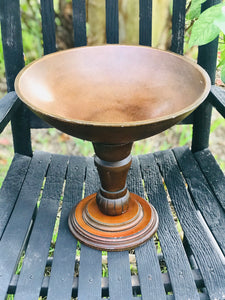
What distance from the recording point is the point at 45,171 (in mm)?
1452

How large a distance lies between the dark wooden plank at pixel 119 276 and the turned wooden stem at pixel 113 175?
0.47 ft

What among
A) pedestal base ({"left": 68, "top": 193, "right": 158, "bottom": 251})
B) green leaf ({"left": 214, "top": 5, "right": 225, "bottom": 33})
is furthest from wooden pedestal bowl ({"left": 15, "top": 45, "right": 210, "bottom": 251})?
green leaf ({"left": 214, "top": 5, "right": 225, "bottom": 33})

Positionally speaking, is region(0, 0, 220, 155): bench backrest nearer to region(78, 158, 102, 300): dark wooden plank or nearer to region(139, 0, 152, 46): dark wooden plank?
region(139, 0, 152, 46): dark wooden plank

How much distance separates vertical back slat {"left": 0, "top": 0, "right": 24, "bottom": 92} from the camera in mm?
1399

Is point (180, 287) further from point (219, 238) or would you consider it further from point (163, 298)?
point (219, 238)

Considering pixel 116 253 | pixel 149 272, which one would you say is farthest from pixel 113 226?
pixel 149 272

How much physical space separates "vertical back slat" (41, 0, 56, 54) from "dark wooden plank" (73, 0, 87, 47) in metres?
0.07

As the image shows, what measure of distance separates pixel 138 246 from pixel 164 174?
35 centimetres

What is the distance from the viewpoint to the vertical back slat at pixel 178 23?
1433mm

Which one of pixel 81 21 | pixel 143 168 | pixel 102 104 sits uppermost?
pixel 81 21

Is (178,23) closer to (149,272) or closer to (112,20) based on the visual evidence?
(112,20)

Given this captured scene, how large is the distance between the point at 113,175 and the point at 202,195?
13.0 inches

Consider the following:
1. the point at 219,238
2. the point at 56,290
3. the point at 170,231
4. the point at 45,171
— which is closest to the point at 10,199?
the point at 45,171

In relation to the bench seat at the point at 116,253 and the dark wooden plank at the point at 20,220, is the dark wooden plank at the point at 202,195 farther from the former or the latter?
the dark wooden plank at the point at 20,220
